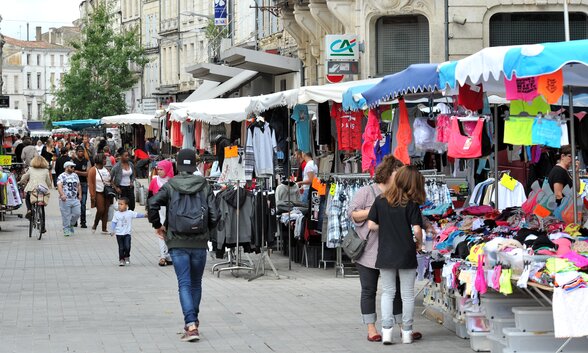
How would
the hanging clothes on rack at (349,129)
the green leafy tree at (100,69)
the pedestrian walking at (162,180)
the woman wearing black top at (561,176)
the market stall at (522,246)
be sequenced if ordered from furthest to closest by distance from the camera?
1. the green leafy tree at (100,69)
2. the pedestrian walking at (162,180)
3. the hanging clothes on rack at (349,129)
4. the woman wearing black top at (561,176)
5. the market stall at (522,246)

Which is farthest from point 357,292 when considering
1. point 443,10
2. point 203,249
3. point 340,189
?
point 443,10

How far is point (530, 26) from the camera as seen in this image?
3055 centimetres

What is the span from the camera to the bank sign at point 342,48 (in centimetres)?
3050

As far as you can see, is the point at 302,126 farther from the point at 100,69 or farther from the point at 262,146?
the point at 100,69

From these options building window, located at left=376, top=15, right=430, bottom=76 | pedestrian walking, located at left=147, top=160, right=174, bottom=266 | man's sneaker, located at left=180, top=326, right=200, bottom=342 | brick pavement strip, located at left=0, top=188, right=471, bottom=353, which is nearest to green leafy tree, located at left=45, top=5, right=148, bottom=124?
building window, located at left=376, top=15, right=430, bottom=76

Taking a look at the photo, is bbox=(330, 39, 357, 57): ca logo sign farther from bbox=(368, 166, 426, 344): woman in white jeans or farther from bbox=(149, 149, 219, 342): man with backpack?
bbox=(368, 166, 426, 344): woman in white jeans

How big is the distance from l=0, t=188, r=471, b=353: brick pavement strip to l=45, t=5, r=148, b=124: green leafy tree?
55.9 m

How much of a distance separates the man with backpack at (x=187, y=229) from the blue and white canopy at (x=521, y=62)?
2.58 metres

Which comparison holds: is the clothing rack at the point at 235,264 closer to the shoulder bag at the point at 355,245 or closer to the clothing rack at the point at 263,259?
the clothing rack at the point at 263,259

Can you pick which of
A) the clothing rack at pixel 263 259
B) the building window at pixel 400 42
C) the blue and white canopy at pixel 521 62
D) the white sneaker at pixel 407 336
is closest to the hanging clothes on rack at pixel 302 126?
the clothing rack at pixel 263 259

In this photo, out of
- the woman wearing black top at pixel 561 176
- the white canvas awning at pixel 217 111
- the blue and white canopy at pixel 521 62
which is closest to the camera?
the blue and white canopy at pixel 521 62

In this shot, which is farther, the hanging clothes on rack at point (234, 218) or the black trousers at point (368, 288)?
the hanging clothes on rack at point (234, 218)

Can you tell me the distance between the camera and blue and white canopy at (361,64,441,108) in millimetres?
11859

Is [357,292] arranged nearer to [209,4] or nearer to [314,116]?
[314,116]
